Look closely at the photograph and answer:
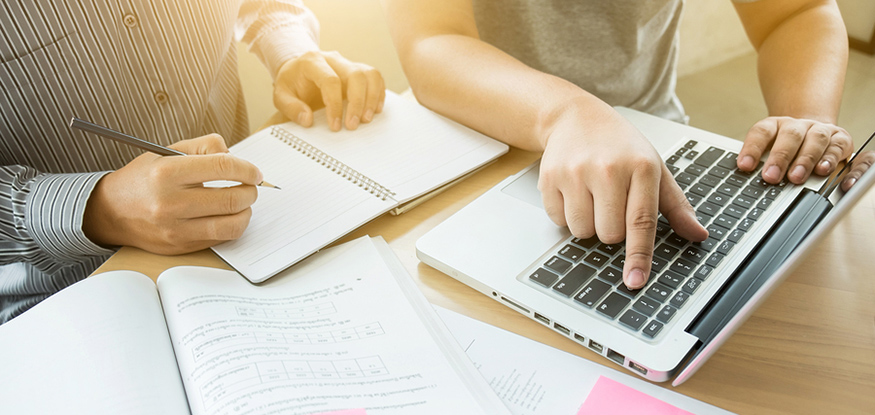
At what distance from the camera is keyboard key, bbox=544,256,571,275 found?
50 centimetres

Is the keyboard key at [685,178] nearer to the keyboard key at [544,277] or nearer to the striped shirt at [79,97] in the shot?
the keyboard key at [544,277]

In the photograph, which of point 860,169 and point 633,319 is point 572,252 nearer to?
point 633,319

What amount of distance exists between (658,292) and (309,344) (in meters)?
0.31

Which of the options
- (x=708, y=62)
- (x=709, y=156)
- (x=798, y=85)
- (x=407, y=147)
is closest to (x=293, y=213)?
(x=407, y=147)

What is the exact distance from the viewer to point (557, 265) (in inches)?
19.8

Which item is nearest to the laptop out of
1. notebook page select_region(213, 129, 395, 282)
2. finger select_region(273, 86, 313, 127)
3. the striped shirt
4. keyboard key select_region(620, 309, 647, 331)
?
keyboard key select_region(620, 309, 647, 331)

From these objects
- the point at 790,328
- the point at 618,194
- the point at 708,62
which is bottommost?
the point at 708,62

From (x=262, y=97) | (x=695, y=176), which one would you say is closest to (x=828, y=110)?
(x=695, y=176)

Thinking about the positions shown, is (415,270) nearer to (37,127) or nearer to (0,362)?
(0,362)

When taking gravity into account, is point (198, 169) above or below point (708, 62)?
above

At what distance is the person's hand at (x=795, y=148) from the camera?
59 cm

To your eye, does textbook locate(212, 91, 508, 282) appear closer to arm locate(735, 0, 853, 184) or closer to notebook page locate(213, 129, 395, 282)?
notebook page locate(213, 129, 395, 282)

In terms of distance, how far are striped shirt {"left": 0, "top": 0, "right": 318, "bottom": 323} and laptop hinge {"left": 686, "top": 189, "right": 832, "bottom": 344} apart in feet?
2.04

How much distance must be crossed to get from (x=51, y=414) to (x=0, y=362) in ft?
0.26
